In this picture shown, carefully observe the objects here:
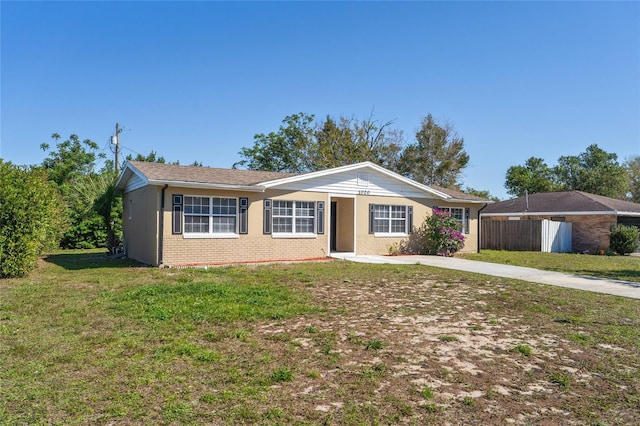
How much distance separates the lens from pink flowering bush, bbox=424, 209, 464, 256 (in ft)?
59.6

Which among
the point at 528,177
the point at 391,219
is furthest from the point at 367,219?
the point at 528,177

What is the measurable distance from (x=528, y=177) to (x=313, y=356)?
52458 millimetres

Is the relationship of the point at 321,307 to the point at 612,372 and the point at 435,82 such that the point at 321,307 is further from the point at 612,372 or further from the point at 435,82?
the point at 435,82

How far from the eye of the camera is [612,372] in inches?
178

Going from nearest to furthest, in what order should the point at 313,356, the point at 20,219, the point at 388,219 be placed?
the point at 313,356 < the point at 20,219 < the point at 388,219

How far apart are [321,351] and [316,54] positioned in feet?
54.3

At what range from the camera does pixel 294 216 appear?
50.9 ft

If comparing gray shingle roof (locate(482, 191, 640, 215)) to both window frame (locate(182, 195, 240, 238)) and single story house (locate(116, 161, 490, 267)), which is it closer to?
single story house (locate(116, 161, 490, 267))

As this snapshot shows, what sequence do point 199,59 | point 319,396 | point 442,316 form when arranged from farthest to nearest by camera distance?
point 199,59 → point 442,316 → point 319,396

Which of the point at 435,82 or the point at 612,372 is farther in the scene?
the point at 435,82

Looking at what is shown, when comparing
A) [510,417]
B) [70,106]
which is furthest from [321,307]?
[70,106]

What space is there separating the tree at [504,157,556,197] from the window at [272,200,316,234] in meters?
41.7

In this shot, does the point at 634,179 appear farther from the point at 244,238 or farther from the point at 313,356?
the point at 313,356

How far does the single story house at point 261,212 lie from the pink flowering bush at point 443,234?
0.57 m
